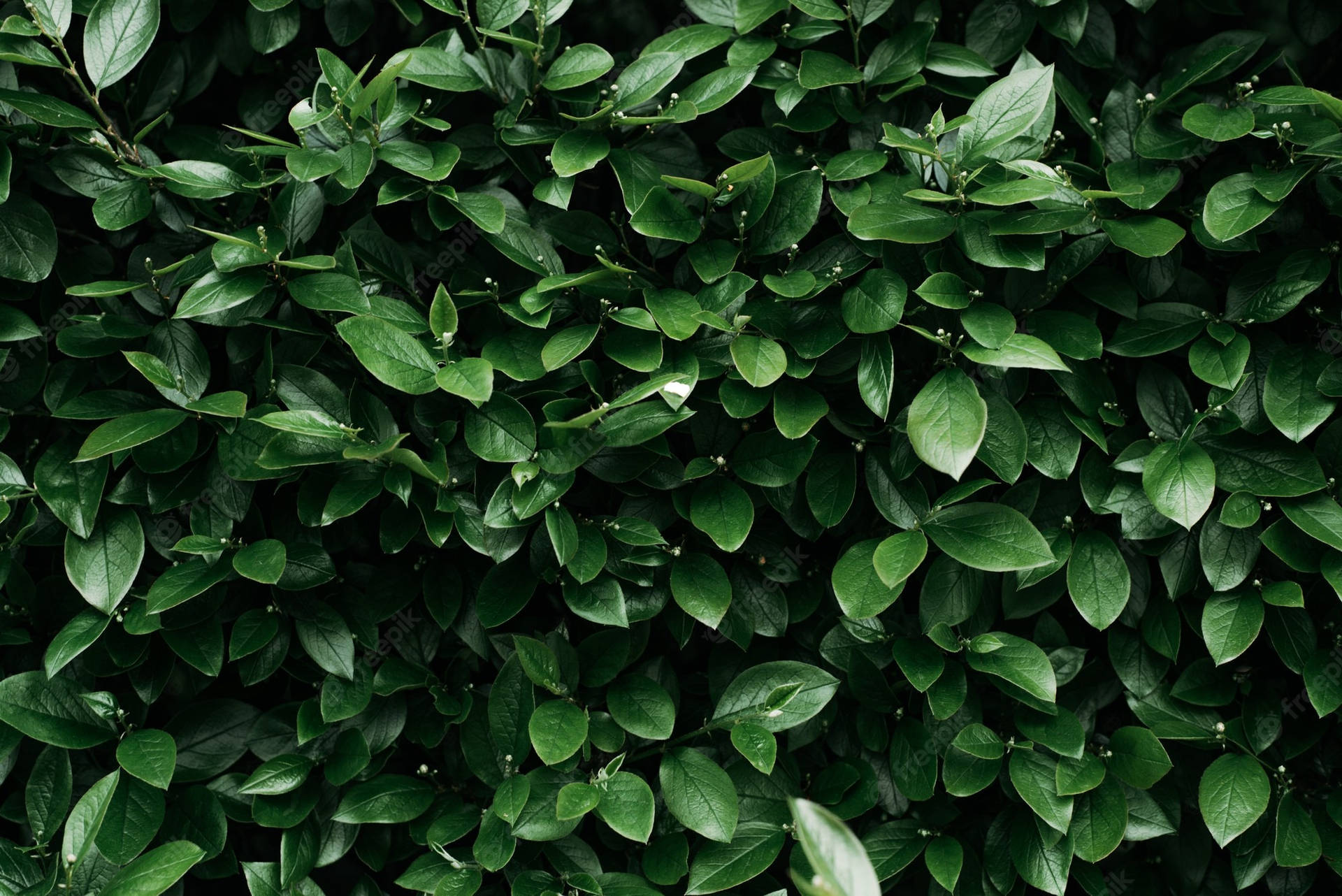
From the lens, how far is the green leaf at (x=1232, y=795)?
154cm

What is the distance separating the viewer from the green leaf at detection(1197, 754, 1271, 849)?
154 centimetres

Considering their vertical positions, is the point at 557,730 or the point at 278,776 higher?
the point at 557,730

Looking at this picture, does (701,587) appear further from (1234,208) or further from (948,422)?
(1234,208)

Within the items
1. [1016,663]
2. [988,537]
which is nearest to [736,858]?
[1016,663]

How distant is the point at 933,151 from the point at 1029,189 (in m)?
0.15

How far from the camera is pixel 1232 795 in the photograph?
1569 millimetres

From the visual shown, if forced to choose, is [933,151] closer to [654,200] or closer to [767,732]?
[654,200]

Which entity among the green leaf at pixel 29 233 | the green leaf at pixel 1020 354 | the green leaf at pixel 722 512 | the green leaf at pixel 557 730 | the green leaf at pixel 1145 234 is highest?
the green leaf at pixel 1145 234

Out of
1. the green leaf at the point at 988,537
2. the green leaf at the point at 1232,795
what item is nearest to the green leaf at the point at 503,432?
the green leaf at the point at 988,537

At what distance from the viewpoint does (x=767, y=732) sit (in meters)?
1.53

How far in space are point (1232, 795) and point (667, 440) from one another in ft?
3.44

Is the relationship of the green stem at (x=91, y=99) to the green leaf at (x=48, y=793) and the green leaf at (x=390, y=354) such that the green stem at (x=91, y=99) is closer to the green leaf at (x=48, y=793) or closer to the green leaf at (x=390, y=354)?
the green leaf at (x=390, y=354)

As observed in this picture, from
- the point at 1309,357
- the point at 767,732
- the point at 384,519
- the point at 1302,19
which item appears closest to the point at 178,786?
the point at 384,519

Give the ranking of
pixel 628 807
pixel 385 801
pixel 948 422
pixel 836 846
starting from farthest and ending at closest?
1. pixel 385 801
2. pixel 628 807
3. pixel 948 422
4. pixel 836 846
